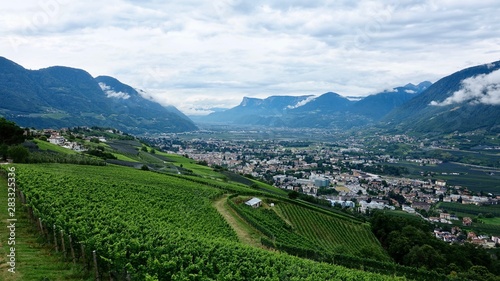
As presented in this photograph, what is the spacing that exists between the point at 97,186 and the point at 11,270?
24.5 meters

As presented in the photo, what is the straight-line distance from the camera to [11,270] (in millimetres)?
15617

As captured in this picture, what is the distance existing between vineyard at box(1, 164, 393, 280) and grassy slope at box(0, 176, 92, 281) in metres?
0.77

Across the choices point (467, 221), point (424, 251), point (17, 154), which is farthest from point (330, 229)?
point (467, 221)

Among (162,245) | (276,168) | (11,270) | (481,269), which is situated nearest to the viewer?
(11,270)

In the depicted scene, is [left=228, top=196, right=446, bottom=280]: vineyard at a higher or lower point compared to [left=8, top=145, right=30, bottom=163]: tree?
lower

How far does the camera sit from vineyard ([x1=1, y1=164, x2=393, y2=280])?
58.7 ft

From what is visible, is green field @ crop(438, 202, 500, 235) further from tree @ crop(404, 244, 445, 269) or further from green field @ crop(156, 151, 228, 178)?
green field @ crop(156, 151, 228, 178)

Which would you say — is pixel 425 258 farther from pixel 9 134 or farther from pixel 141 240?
pixel 9 134

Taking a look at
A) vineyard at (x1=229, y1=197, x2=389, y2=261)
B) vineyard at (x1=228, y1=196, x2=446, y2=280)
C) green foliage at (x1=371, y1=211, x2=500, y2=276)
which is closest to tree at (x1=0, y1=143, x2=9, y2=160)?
vineyard at (x1=228, y1=196, x2=446, y2=280)

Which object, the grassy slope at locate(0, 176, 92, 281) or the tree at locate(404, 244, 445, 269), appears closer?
the grassy slope at locate(0, 176, 92, 281)

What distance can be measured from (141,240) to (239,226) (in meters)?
21.3

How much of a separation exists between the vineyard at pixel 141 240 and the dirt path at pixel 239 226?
1654mm

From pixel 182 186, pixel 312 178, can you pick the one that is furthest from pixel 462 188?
pixel 182 186

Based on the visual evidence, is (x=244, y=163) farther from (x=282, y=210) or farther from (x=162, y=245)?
(x=162, y=245)
